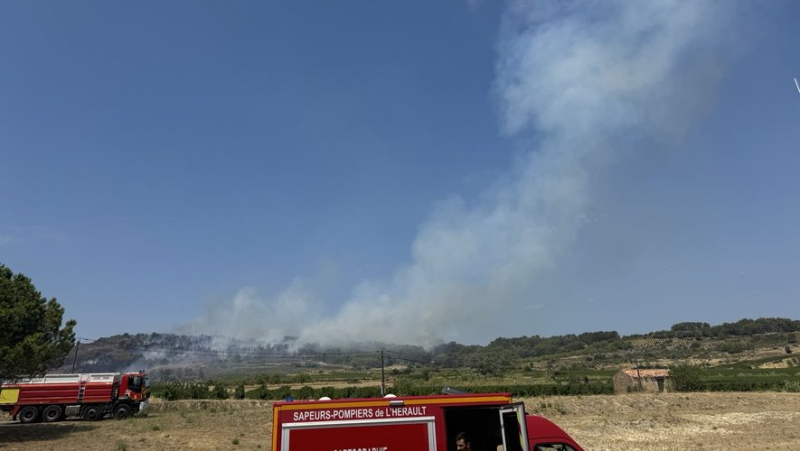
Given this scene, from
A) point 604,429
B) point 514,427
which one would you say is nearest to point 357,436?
point 514,427

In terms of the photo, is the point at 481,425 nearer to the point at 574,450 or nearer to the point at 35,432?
the point at 574,450

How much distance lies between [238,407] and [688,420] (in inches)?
1703

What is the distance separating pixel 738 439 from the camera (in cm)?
2522

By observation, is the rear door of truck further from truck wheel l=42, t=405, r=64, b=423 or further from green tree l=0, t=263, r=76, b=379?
truck wheel l=42, t=405, r=64, b=423

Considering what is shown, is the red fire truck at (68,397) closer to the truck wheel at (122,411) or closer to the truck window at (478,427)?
the truck wheel at (122,411)

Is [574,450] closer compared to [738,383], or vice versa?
[574,450]

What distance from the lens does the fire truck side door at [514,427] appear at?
8227 millimetres

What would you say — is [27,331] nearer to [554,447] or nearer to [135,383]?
[135,383]

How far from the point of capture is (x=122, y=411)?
40.8 m

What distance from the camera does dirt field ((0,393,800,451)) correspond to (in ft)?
80.8

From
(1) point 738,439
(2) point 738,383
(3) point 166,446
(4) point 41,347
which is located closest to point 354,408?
(3) point 166,446

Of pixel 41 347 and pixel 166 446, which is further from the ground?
pixel 41 347

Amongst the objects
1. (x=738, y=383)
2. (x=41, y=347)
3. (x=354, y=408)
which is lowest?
(x=738, y=383)

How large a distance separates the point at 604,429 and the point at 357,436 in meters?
26.8
